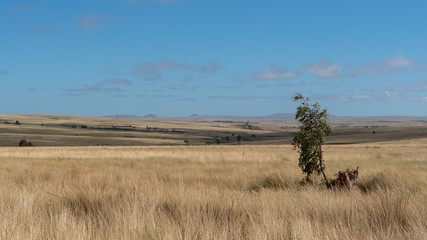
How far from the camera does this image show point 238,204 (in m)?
5.96

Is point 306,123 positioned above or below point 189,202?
above

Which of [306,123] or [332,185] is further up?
[306,123]

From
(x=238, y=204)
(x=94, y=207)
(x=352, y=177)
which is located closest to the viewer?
(x=238, y=204)

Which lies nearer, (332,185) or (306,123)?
(332,185)

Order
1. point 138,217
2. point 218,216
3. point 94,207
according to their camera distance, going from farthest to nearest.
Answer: point 94,207, point 218,216, point 138,217

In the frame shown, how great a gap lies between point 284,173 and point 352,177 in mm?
2370

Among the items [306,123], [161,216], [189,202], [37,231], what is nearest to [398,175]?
[306,123]

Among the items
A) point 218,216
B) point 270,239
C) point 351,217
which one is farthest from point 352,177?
point 270,239

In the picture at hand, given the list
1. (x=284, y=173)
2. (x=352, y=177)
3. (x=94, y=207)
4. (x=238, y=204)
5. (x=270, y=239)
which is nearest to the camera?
(x=270, y=239)

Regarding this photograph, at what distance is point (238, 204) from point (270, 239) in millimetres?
1719

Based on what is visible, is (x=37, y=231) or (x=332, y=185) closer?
(x=37, y=231)

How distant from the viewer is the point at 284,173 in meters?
11.6

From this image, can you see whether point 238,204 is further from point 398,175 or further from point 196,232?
point 398,175

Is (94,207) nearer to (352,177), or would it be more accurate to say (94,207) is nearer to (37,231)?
(37,231)
